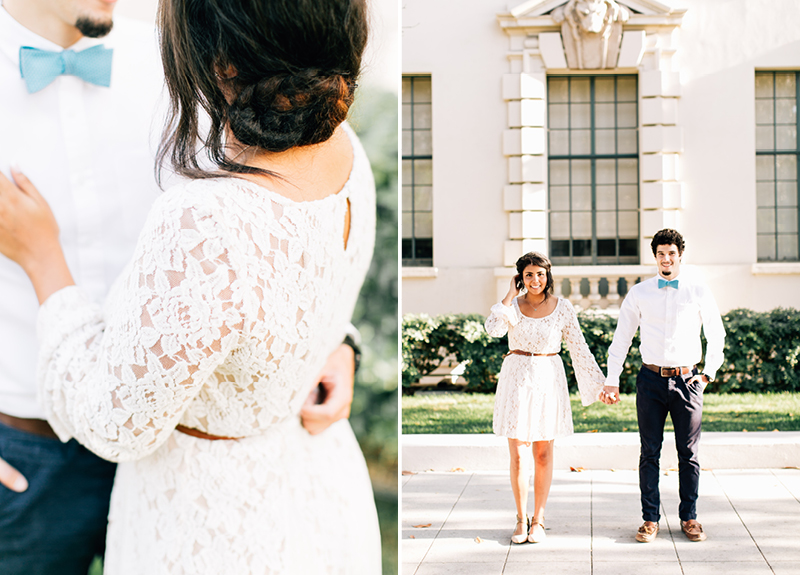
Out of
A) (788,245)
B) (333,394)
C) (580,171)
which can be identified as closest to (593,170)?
(580,171)

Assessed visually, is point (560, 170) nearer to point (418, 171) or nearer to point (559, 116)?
point (559, 116)

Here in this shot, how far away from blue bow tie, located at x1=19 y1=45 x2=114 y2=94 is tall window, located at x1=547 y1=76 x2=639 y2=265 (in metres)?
11.8

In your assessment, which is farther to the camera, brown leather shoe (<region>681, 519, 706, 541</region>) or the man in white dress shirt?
brown leather shoe (<region>681, 519, 706, 541</region>)

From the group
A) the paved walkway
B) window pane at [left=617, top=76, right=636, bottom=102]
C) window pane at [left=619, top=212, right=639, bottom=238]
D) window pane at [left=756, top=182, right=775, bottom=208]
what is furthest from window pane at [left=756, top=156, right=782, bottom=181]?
the paved walkway

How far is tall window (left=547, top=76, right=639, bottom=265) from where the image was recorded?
1319 cm

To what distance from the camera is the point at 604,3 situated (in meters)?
12.2

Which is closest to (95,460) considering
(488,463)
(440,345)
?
(488,463)

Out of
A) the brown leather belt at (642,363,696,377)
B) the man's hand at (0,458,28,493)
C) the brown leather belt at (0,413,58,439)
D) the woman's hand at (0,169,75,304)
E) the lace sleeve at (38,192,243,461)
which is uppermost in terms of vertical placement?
the woman's hand at (0,169,75,304)

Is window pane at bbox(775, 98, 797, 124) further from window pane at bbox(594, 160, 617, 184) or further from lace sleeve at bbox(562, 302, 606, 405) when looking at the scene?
lace sleeve at bbox(562, 302, 606, 405)

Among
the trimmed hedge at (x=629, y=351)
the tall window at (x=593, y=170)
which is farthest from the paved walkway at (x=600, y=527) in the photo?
the tall window at (x=593, y=170)

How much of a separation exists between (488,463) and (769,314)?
5824mm

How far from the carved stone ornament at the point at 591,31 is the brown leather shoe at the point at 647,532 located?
881 cm

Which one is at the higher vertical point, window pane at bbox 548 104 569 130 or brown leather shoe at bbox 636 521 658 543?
window pane at bbox 548 104 569 130

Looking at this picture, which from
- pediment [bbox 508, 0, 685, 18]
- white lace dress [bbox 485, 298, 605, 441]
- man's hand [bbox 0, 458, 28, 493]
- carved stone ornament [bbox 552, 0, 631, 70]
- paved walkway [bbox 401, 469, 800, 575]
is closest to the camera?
man's hand [bbox 0, 458, 28, 493]
